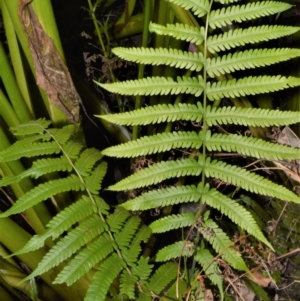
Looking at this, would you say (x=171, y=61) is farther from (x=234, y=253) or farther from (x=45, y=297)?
(x=45, y=297)

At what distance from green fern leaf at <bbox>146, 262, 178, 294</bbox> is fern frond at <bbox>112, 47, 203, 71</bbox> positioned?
0.37m

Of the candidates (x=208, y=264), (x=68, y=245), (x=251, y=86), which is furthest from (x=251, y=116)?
(x=68, y=245)

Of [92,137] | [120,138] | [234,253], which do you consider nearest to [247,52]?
[234,253]

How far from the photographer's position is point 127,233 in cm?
85

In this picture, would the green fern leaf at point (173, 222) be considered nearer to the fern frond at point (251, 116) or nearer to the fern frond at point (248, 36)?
the fern frond at point (251, 116)

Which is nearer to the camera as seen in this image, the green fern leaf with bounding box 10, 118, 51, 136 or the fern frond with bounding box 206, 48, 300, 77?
the fern frond with bounding box 206, 48, 300, 77

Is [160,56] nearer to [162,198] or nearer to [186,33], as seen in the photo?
[186,33]

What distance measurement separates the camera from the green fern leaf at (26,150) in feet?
2.74

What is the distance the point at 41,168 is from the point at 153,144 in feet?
0.67

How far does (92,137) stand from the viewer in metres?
1.52

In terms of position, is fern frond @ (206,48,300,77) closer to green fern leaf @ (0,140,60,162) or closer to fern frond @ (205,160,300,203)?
fern frond @ (205,160,300,203)

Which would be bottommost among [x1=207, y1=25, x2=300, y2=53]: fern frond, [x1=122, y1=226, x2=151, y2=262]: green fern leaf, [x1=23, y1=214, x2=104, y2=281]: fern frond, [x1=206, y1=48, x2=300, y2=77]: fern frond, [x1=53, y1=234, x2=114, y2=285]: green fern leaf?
[x1=122, y1=226, x2=151, y2=262]: green fern leaf

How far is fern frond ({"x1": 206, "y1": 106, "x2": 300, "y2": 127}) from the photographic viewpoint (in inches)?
30.5

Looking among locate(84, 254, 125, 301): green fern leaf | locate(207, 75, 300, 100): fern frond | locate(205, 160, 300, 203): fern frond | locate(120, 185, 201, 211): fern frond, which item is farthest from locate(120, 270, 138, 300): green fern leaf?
locate(207, 75, 300, 100): fern frond
